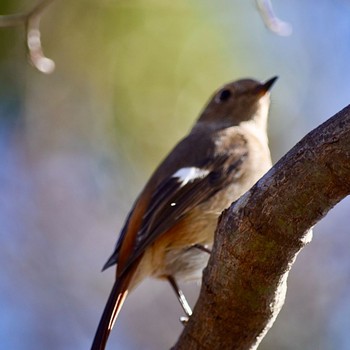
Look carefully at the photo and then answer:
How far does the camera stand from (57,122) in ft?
24.3

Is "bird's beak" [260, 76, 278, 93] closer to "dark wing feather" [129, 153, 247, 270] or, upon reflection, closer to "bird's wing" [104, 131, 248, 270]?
"bird's wing" [104, 131, 248, 270]

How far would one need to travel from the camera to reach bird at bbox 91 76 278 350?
4.55m

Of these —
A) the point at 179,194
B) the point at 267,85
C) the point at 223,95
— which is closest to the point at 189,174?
the point at 179,194

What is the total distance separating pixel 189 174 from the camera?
4953 mm

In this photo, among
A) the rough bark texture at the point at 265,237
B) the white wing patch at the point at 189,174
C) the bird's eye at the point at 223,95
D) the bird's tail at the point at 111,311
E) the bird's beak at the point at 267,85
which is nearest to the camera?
the rough bark texture at the point at 265,237

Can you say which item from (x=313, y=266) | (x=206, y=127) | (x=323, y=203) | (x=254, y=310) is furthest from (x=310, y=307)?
(x=323, y=203)

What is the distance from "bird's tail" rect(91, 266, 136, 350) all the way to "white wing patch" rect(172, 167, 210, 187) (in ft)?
2.30

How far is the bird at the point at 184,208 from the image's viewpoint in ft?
14.9

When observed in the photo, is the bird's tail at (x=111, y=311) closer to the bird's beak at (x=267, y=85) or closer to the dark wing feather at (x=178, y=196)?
the dark wing feather at (x=178, y=196)

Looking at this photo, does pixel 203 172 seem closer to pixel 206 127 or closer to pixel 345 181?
pixel 206 127

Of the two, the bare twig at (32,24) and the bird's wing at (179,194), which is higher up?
the bare twig at (32,24)

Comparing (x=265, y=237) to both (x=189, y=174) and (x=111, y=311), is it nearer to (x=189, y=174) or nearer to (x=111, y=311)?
(x=111, y=311)

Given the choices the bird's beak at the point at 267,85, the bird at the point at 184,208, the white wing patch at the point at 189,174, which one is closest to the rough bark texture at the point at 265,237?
the bird at the point at 184,208

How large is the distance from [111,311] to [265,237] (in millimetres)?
1301
